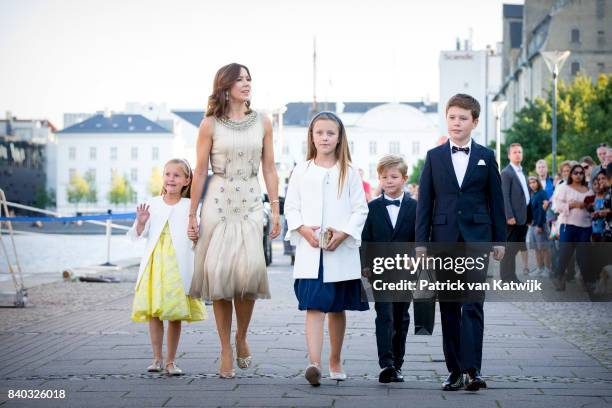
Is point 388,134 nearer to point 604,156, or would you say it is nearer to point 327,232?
point 604,156

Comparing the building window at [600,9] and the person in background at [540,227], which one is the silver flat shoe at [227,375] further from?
the building window at [600,9]

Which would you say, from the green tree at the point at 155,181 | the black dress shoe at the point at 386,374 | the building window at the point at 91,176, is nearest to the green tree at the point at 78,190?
the building window at the point at 91,176

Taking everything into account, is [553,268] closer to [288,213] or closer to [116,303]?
[116,303]

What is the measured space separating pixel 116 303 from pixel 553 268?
7.46 metres

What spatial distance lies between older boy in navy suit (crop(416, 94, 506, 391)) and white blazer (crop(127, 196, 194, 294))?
1796mm

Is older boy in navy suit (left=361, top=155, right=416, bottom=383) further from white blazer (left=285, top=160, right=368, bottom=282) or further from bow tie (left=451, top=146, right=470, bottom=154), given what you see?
bow tie (left=451, top=146, right=470, bottom=154)

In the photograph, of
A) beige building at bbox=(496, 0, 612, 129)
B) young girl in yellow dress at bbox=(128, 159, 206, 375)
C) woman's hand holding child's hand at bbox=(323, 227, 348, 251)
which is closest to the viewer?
woman's hand holding child's hand at bbox=(323, 227, 348, 251)

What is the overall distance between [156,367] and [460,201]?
2.40 metres

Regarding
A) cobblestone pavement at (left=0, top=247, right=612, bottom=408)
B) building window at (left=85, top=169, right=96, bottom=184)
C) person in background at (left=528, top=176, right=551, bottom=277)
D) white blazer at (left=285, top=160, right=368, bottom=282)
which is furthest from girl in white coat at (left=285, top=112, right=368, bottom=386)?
building window at (left=85, top=169, right=96, bottom=184)

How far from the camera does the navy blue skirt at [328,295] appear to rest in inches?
264

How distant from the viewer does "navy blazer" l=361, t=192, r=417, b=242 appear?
704 cm

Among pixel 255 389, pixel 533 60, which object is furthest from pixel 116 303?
pixel 533 60

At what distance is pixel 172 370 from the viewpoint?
707cm

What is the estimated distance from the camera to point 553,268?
17125 millimetres
